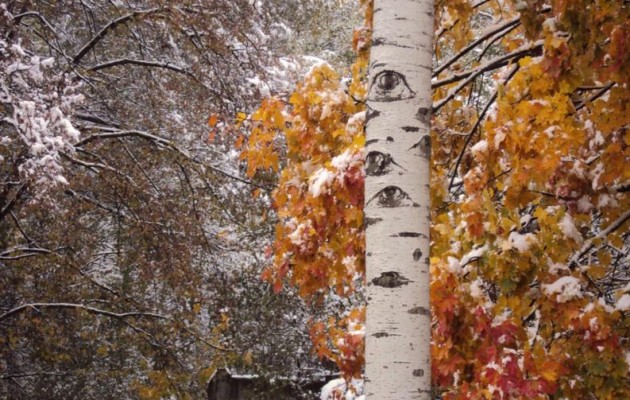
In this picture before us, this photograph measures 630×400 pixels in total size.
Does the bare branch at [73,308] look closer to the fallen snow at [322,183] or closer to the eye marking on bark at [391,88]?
the fallen snow at [322,183]

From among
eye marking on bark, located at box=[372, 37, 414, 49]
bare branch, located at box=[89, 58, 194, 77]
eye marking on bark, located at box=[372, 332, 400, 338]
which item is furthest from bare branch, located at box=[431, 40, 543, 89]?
bare branch, located at box=[89, 58, 194, 77]

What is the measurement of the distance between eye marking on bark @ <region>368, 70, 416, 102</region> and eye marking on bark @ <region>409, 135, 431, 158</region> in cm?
14

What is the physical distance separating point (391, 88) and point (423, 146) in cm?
21

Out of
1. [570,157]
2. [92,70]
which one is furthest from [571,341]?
[92,70]

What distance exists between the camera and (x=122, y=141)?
8.38m

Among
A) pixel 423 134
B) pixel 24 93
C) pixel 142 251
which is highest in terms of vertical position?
pixel 24 93

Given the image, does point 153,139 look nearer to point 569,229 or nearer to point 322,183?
point 322,183

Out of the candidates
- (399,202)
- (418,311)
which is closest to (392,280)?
(418,311)

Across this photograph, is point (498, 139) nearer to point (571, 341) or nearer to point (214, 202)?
point (571, 341)

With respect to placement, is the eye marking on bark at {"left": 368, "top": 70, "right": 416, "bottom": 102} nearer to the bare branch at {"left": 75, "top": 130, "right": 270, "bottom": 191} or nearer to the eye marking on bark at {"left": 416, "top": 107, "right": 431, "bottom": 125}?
the eye marking on bark at {"left": 416, "top": 107, "right": 431, "bottom": 125}

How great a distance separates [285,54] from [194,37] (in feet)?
4.39

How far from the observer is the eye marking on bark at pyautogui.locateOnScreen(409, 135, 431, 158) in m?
2.42

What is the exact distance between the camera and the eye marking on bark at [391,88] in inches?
96.0

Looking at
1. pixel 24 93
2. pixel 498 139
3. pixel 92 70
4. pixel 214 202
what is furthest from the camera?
pixel 214 202
